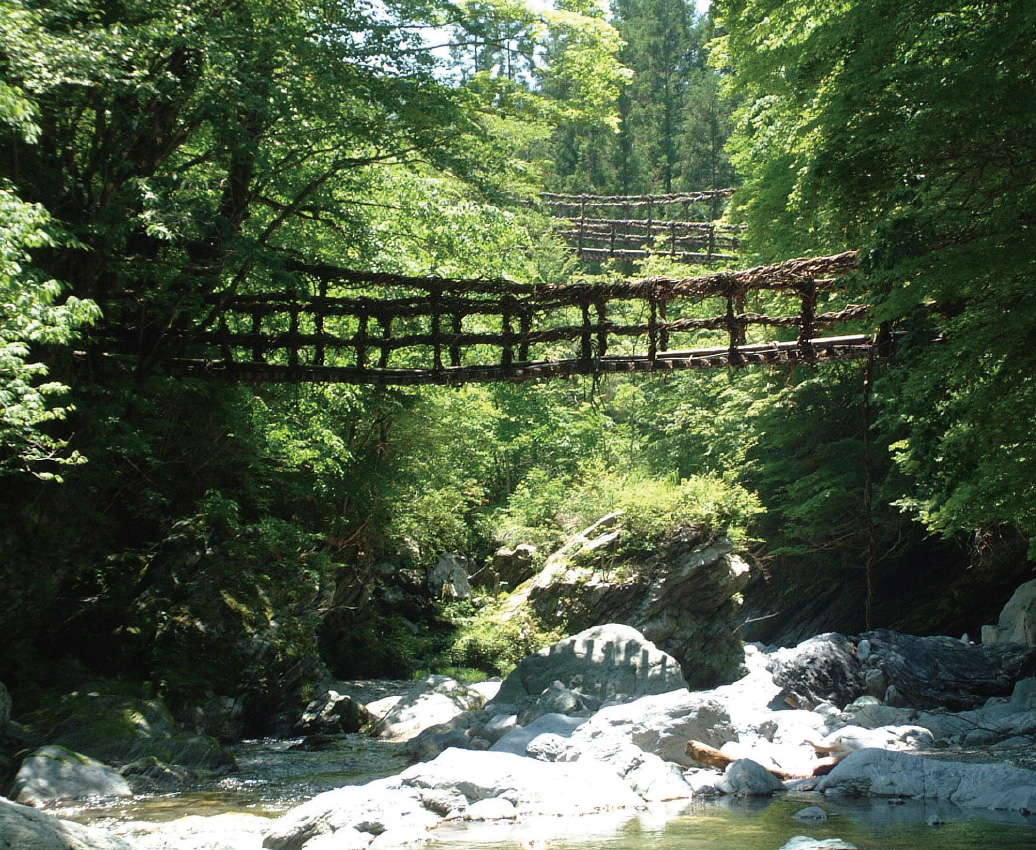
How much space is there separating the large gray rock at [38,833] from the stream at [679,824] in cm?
141

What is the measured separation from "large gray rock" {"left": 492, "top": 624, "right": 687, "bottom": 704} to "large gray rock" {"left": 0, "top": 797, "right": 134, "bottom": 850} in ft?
20.3

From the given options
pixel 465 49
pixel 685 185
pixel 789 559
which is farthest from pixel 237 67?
pixel 685 185

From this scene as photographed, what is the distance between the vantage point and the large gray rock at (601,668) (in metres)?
9.38

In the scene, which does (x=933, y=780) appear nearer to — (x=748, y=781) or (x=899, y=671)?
(x=748, y=781)

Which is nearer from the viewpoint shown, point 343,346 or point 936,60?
point 936,60

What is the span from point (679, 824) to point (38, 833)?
135 inches

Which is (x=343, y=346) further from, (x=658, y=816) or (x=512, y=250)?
(x=658, y=816)

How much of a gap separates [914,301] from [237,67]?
17.4 ft

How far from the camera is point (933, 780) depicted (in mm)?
5949

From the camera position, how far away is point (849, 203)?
5.60 metres

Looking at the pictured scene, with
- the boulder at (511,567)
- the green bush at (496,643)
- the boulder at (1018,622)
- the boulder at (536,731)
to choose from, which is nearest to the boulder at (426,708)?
the boulder at (536,731)

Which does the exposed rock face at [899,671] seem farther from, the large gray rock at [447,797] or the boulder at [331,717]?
the boulder at [331,717]

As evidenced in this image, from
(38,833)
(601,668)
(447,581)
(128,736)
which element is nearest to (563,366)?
(601,668)

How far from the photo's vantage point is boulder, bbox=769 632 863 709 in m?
9.64
